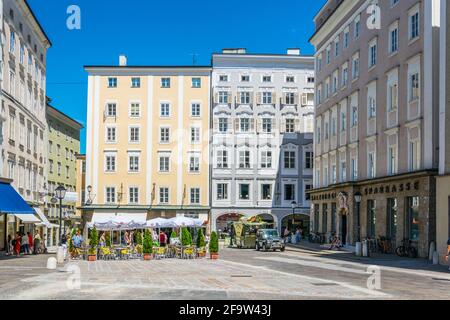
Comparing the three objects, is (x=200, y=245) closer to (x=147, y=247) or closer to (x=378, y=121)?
(x=147, y=247)

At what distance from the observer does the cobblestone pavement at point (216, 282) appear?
749 inches

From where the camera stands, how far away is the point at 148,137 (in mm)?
73562

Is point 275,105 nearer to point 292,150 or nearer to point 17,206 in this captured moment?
point 292,150

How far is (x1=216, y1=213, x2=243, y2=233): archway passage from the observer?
240 feet

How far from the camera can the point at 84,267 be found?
101ft

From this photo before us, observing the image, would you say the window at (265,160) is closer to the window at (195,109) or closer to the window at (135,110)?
the window at (195,109)

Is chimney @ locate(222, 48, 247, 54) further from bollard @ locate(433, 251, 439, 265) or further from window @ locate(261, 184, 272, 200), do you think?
bollard @ locate(433, 251, 439, 265)

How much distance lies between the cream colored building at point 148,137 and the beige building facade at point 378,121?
15083mm

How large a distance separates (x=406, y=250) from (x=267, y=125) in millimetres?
36276

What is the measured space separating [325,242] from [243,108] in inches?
821

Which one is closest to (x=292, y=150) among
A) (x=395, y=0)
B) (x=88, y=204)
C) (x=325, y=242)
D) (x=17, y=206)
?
(x=325, y=242)

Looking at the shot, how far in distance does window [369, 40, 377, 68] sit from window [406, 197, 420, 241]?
38.5ft

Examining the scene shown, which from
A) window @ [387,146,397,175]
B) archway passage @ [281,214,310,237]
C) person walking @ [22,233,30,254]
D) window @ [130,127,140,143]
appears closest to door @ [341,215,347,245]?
window @ [387,146,397,175]

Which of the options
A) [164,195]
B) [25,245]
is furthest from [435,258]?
[164,195]
